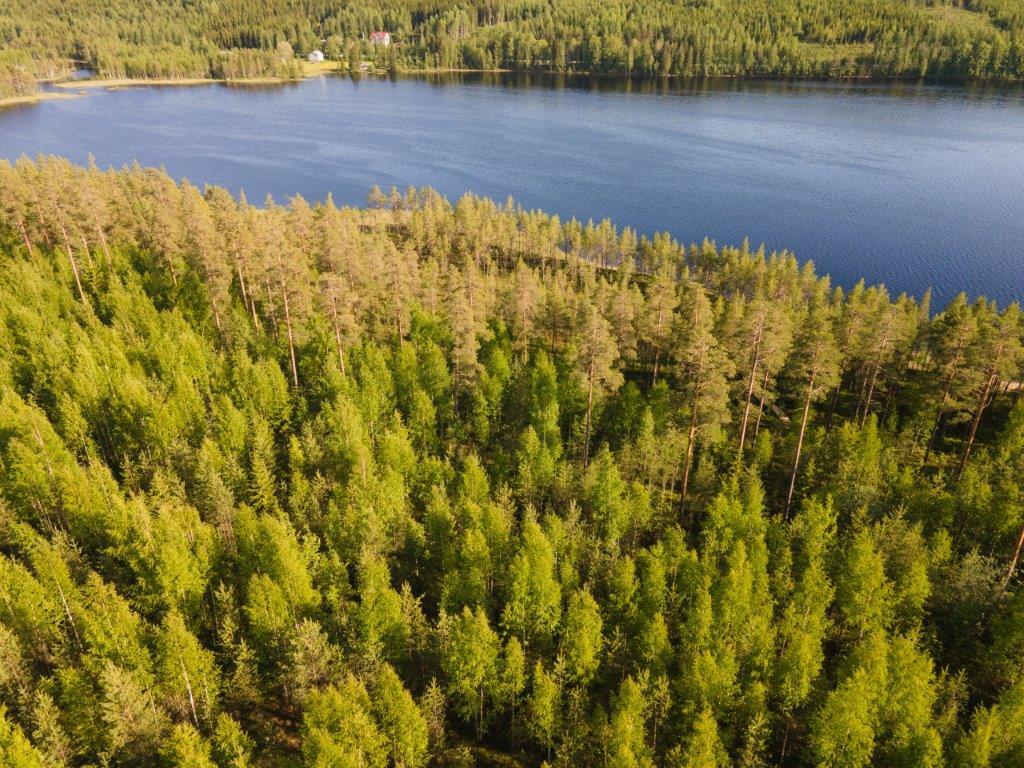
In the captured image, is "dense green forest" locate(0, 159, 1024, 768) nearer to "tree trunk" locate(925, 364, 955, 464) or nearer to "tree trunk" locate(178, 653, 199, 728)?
"tree trunk" locate(178, 653, 199, 728)

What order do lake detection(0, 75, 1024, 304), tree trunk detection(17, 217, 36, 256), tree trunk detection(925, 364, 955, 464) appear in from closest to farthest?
1. tree trunk detection(925, 364, 955, 464)
2. tree trunk detection(17, 217, 36, 256)
3. lake detection(0, 75, 1024, 304)

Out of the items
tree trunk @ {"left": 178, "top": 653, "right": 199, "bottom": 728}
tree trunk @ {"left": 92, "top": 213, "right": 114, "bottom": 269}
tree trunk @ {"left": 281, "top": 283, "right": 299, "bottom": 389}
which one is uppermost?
tree trunk @ {"left": 92, "top": 213, "right": 114, "bottom": 269}

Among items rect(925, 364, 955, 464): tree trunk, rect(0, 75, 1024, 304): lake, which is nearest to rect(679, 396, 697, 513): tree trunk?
rect(925, 364, 955, 464): tree trunk

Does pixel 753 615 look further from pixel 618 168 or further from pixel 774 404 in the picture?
pixel 618 168

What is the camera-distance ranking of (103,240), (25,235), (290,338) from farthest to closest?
(25,235)
(103,240)
(290,338)

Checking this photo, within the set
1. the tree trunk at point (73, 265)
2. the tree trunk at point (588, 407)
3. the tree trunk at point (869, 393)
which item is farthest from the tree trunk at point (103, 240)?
the tree trunk at point (869, 393)

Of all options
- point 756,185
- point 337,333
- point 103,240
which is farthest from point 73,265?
point 756,185

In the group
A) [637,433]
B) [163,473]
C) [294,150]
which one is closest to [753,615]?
[637,433]

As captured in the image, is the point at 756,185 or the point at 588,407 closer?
the point at 588,407

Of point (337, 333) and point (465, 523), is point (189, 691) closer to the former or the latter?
point (465, 523)

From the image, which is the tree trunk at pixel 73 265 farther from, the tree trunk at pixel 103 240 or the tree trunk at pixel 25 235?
the tree trunk at pixel 25 235
